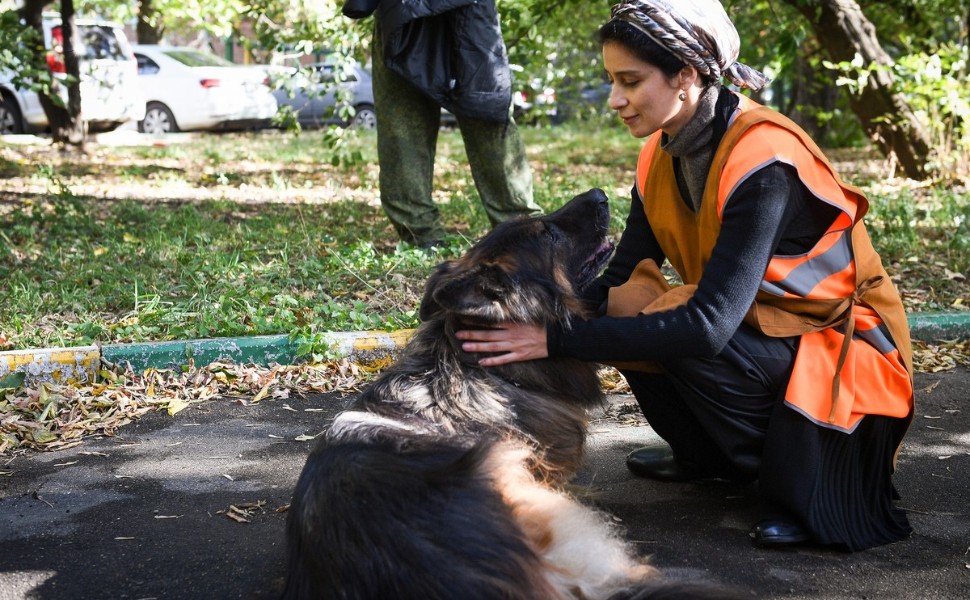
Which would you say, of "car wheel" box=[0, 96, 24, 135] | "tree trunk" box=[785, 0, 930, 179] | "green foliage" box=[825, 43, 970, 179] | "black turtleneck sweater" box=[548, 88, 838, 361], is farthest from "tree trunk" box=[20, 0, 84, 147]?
"black turtleneck sweater" box=[548, 88, 838, 361]

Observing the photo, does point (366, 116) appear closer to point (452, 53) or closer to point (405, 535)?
point (452, 53)

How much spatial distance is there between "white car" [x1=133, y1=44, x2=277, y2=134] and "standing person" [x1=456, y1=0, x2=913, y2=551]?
53.4ft

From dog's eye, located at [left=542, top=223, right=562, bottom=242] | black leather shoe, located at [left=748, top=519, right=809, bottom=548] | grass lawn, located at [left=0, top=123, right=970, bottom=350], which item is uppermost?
dog's eye, located at [left=542, top=223, right=562, bottom=242]

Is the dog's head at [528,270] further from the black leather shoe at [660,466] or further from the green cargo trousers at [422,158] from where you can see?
the green cargo trousers at [422,158]

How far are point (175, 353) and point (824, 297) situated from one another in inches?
128

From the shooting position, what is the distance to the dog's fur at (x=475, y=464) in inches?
85.3

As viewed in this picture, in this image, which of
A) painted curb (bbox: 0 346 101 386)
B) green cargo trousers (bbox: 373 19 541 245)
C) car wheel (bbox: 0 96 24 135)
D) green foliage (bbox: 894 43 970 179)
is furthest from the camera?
car wheel (bbox: 0 96 24 135)

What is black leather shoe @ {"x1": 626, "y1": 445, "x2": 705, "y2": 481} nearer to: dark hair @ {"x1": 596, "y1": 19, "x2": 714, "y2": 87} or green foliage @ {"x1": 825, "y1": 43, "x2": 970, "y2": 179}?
dark hair @ {"x1": 596, "y1": 19, "x2": 714, "y2": 87}

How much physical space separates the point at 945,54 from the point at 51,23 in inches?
525

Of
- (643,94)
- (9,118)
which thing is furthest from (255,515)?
(9,118)

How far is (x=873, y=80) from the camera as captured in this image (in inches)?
372

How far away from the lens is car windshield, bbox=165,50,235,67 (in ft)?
62.2

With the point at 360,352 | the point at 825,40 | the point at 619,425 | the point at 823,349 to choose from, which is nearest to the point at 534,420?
the point at 823,349

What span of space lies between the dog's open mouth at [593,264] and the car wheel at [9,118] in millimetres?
16827
